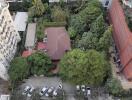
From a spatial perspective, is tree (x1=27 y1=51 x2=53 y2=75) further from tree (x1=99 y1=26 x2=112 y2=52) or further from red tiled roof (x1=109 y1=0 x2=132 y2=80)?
red tiled roof (x1=109 y1=0 x2=132 y2=80)

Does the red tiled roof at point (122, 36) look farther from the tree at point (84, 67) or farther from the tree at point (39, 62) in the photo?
the tree at point (39, 62)

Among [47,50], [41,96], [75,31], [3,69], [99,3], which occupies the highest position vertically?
[99,3]

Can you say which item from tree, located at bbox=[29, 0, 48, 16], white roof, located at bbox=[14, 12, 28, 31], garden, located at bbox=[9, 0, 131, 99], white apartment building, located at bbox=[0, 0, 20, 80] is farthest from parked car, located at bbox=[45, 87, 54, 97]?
tree, located at bbox=[29, 0, 48, 16]

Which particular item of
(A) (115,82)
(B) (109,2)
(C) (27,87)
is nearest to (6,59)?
(C) (27,87)

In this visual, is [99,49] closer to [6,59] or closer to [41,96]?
[41,96]

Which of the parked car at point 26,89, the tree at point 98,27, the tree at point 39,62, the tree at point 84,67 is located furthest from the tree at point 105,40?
the parked car at point 26,89
